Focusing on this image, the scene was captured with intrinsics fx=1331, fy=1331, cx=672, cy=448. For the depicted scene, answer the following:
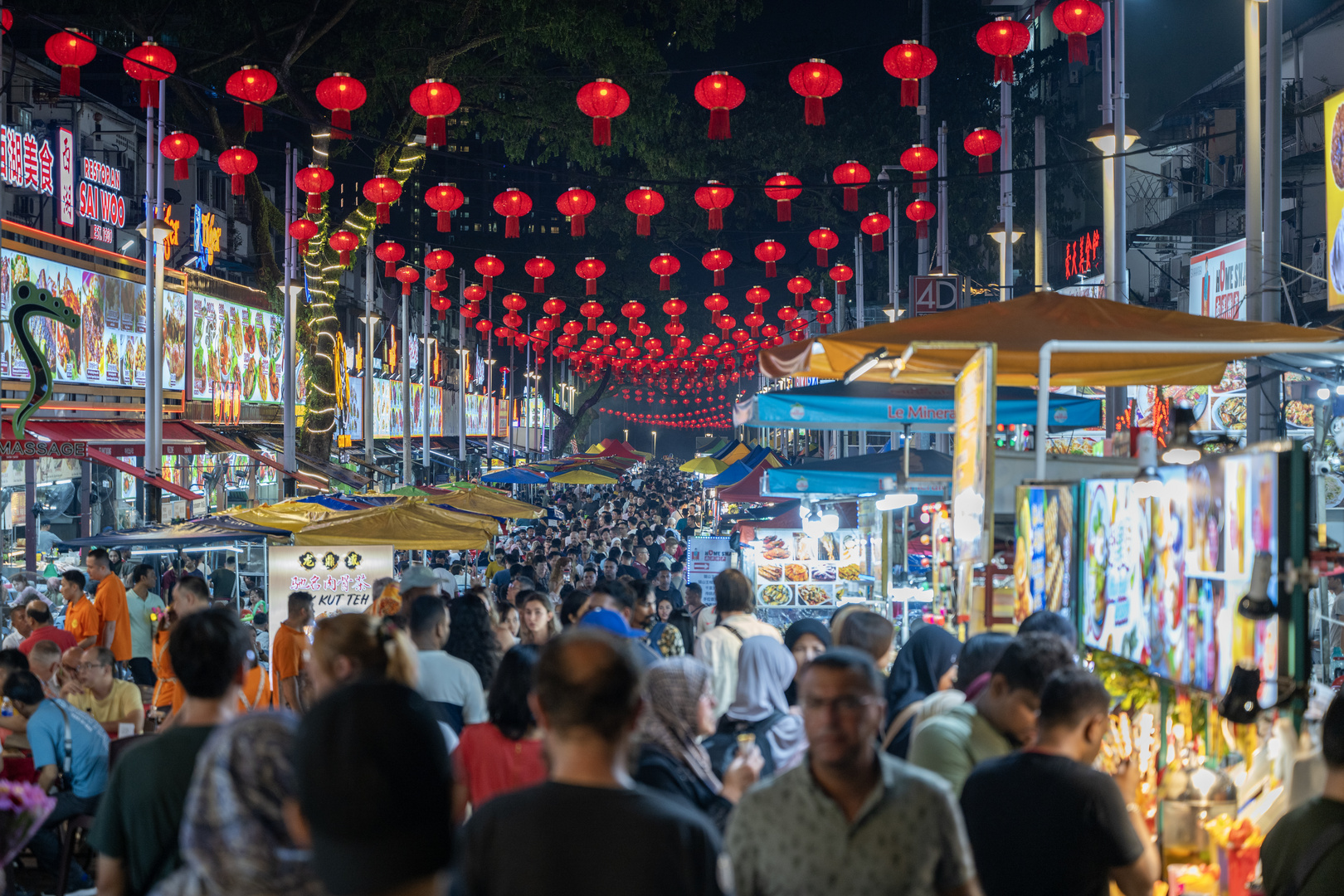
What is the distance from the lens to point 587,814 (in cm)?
296

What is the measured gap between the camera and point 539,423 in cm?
7812

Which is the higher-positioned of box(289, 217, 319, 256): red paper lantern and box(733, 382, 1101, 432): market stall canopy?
box(289, 217, 319, 256): red paper lantern

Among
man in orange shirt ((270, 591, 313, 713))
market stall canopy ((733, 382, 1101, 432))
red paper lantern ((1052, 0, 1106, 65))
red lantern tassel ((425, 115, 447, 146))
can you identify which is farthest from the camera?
→ red lantern tassel ((425, 115, 447, 146))

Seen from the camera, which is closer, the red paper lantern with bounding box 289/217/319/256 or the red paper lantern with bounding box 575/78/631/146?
the red paper lantern with bounding box 575/78/631/146

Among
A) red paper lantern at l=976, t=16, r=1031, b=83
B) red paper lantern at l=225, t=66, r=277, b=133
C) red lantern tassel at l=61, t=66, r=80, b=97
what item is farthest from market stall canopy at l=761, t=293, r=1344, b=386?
red paper lantern at l=225, t=66, r=277, b=133

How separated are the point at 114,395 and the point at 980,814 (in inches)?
900

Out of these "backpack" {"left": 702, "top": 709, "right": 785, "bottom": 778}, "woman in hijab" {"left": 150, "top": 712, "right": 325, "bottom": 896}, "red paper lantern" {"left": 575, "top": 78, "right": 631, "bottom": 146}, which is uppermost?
"red paper lantern" {"left": 575, "top": 78, "right": 631, "bottom": 146}

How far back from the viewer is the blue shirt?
7.30 m

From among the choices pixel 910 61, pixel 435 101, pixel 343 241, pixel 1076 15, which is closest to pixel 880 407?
pixel 1076 15

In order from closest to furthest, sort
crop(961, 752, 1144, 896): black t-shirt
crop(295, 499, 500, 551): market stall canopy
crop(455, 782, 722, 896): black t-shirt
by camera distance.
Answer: crop(455, 782, 722, 896): black t-shirt, crop(961, 752, 1144, 896): black t-shirt, crop(295, 499, 500, 551): market stall canopy

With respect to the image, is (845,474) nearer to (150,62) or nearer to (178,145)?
(150,62)

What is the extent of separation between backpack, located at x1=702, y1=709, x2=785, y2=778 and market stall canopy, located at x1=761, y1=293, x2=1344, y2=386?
7.00 ft

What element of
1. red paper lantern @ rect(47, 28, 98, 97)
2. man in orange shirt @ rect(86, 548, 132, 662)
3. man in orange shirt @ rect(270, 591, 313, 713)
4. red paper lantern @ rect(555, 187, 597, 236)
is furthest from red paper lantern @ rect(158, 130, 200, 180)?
man in orange shirt @ rect(270, 591, 313, 713)

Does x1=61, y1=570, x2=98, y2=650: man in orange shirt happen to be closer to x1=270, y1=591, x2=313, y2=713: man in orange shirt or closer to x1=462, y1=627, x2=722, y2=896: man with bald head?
x1=270, y1=591, x2=313, y2=713: man in orange shirt
